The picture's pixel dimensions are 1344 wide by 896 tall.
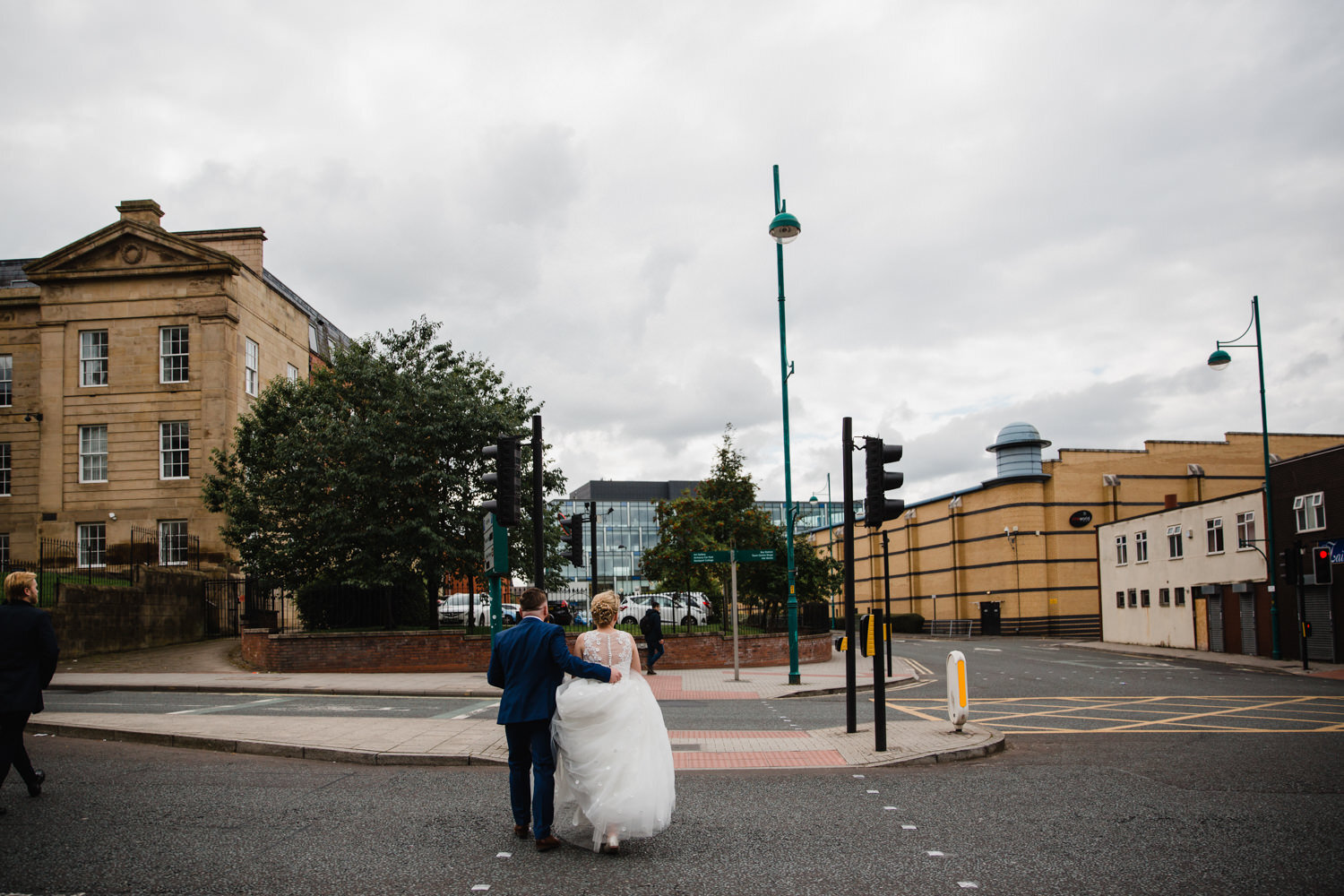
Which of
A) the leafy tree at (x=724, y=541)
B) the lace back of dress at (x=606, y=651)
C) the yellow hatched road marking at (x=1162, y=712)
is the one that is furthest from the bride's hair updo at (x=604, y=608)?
the leafy tree at (x=724, y=541)

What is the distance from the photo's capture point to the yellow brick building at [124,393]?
108ft

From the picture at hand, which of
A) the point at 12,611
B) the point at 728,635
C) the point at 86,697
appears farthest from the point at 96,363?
the point at 12,611

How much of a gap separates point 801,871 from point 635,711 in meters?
1.41

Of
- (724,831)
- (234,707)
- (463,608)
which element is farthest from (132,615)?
(724,831)

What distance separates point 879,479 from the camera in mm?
10820

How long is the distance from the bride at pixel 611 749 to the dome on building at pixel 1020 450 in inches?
2054

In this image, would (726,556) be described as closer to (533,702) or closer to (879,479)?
(879,479)

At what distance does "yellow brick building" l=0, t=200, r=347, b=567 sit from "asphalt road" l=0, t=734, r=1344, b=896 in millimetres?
26226

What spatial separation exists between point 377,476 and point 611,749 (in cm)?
1863

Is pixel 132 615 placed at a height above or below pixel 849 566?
below

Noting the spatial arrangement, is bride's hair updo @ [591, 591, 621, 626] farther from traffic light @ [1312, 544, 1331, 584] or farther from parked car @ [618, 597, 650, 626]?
parked car @ [618, 597, 650, 626]

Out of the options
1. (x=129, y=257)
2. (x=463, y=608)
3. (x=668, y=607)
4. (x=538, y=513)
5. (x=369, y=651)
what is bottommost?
(x=463, y=608)

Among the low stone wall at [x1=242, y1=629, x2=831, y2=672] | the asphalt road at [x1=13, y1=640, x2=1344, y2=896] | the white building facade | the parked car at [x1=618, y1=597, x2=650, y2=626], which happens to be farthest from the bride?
the white building facade

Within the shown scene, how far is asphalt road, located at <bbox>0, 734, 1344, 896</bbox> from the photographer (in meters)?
5.45
